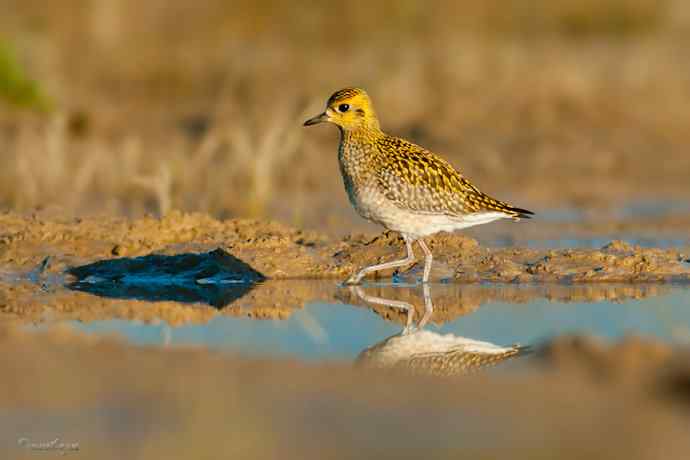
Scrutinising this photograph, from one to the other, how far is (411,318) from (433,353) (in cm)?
132

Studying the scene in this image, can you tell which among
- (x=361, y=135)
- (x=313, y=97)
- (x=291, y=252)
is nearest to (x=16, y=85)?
(x=313, y=97)

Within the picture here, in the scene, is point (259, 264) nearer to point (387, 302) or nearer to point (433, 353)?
point (387, 302)

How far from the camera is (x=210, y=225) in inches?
447

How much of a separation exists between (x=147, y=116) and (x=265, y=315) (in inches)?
523

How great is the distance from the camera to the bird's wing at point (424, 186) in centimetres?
949

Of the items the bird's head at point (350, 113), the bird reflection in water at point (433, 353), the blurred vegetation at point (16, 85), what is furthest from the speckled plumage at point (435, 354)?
the blurred vegetation at point (16, 85)

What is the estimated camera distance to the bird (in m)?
9.51

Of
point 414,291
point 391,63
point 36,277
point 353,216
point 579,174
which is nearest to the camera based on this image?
point 414,291

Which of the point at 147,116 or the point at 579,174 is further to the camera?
the point at 147,116

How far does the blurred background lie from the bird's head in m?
2.92

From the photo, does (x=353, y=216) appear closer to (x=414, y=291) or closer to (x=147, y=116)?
(x=414, y=291)

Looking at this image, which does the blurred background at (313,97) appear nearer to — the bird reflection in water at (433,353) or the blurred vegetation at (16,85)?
the blurred vegetation at (16,85)

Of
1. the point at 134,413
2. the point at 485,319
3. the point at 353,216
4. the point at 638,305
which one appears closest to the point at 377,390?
the point at 134,413

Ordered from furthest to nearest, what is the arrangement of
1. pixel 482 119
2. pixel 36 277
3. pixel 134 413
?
pixel 482 119
pixel 36 277
pixel 134 413
